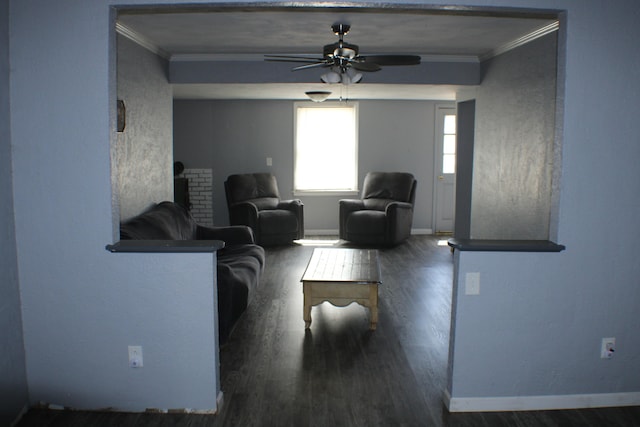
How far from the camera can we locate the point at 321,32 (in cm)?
451

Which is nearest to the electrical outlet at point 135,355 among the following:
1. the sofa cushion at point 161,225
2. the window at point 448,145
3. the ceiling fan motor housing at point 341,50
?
the sofa cushion at point 161,225

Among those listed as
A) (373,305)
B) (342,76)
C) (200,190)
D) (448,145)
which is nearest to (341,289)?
(373,305)

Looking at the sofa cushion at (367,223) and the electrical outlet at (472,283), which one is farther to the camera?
the sofa cushion at (367,223)

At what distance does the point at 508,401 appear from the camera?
9.90 feet

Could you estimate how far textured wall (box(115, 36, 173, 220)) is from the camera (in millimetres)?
4309

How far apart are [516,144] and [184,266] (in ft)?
10.4

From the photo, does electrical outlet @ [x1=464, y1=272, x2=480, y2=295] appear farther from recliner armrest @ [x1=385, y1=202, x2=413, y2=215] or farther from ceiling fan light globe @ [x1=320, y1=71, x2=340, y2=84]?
recliner armrest @ [x1=385, y1=202, x2=413, y2=215]

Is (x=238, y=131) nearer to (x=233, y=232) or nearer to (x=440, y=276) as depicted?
(x=233, y=232)

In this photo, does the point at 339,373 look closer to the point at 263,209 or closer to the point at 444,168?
the point at 263,209

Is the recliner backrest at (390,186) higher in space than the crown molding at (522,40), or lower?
lower

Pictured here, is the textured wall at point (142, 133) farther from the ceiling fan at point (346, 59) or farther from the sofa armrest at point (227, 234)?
the ceiling fan at point (346, 59)

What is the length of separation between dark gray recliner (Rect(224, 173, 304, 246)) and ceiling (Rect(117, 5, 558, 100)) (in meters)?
2.03

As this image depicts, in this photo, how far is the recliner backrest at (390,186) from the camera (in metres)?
7.84

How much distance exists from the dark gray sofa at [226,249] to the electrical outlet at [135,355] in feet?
2.61
